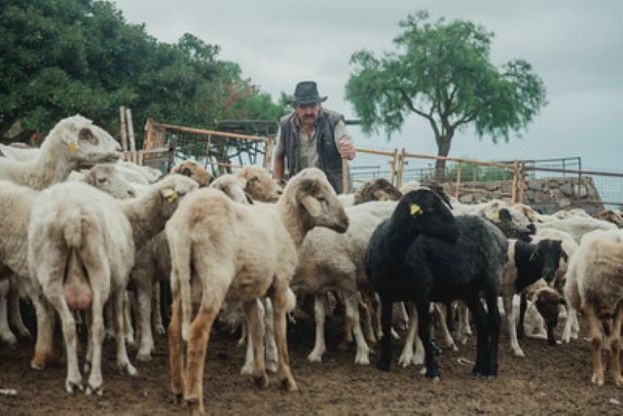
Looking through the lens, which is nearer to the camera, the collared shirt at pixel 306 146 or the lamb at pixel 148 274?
the lamb at pixel 148 274

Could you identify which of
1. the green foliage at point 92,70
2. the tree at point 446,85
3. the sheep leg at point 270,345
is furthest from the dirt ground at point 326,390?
the tree at point 446,85

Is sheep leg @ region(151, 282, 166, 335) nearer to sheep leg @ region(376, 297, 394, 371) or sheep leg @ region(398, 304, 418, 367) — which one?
sheep leg @ region(376, 297, 394, 371)

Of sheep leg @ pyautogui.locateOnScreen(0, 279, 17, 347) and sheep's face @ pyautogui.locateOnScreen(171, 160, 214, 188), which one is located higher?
sheep's face @ pyautogui.locateOnScreen(171, 160, 214, 188)

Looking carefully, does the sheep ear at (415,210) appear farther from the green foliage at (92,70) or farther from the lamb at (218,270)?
the green foliage at (92,70)

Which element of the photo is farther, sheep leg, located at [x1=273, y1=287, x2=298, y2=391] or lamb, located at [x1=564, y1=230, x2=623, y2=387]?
lamb, located at [x1=564, y1=230, x2=623, y2=387]

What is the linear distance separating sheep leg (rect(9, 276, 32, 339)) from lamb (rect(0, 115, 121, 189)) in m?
1.17

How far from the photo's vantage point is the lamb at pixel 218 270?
6.58 m

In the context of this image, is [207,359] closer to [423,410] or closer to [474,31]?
[423,410]

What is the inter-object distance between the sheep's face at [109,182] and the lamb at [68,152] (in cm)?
52

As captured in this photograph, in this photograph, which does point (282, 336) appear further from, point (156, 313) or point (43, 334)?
point (156, 313)

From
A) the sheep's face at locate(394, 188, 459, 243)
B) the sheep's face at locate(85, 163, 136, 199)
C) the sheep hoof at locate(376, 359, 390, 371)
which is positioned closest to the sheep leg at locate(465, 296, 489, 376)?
the sheep hoof at locate(376, 359, 390, 371)

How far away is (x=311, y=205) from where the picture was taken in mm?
8328

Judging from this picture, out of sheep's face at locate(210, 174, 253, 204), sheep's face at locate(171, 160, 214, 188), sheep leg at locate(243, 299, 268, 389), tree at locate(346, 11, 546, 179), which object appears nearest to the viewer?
sheep leg at locate(243, 299, 268, 389)

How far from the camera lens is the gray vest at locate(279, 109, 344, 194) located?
465 inches
